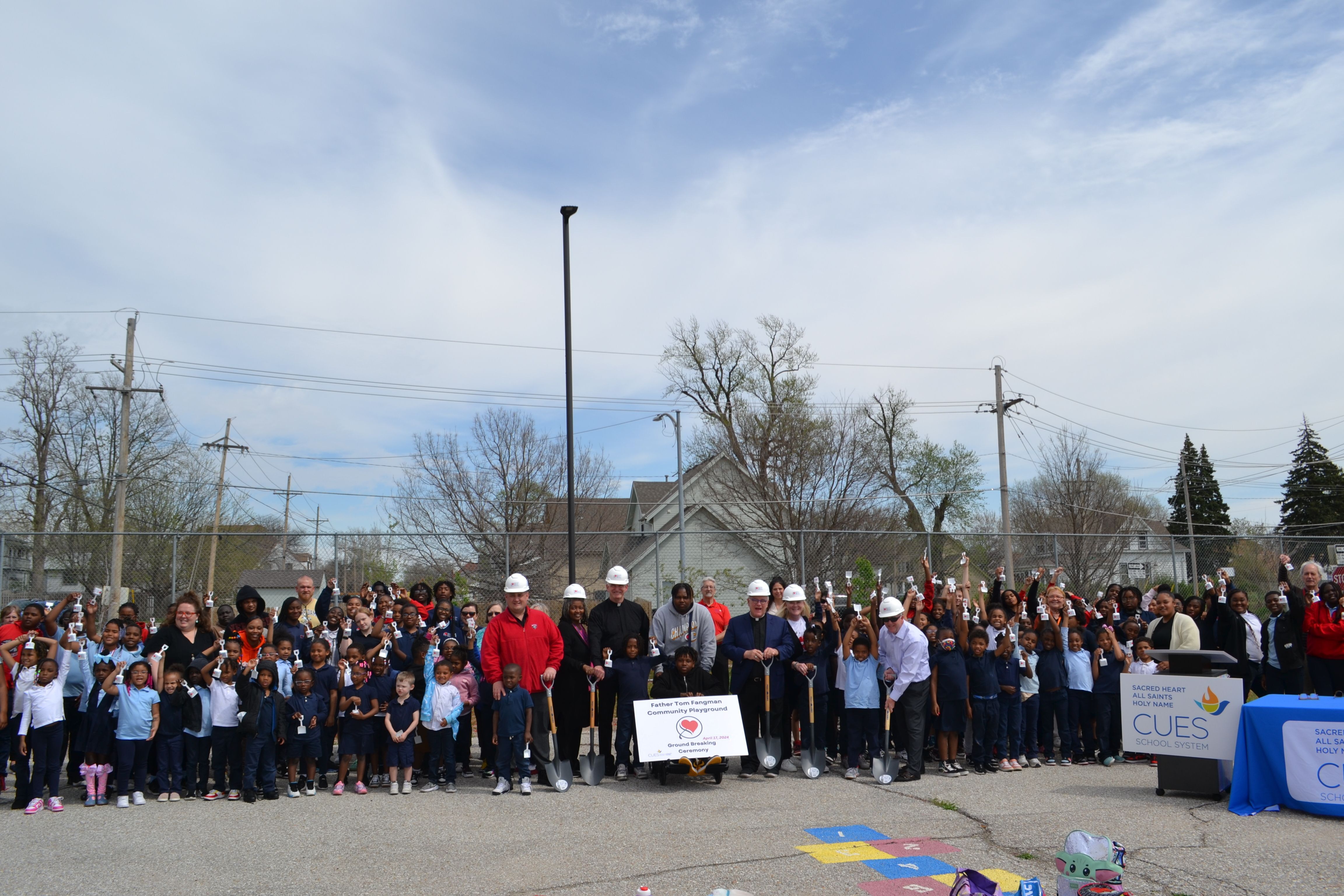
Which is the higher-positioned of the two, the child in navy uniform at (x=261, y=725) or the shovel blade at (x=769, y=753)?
the child in navy uniform at (x=261, y=725)

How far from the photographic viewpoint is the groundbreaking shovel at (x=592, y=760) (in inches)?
391

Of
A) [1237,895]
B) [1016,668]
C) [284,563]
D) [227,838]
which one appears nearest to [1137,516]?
[1016,668]

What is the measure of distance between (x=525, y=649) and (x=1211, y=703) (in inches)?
261

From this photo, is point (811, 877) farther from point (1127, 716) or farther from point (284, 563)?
point (284, 563)

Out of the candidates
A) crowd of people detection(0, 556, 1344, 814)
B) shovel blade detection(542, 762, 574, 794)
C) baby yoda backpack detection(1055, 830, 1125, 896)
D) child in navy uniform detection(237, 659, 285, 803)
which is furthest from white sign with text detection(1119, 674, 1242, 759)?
child in navy uniform detection(237, 659, 285, 803)

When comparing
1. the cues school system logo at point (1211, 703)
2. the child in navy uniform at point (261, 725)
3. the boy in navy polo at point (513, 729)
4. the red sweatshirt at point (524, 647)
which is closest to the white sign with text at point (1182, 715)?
the cues school system logo at point (1211, 703)

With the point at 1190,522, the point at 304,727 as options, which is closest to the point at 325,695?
the point at 304,727

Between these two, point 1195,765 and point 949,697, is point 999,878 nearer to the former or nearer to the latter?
point 1195,765

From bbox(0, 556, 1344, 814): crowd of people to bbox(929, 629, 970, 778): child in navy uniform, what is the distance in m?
0.02

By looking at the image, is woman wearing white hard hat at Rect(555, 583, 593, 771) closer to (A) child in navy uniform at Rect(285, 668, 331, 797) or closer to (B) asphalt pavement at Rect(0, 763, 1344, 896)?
(B) asphalt pavement at Rect(0, 763, 1344, 896)

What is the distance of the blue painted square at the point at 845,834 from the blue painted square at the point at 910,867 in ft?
1.88

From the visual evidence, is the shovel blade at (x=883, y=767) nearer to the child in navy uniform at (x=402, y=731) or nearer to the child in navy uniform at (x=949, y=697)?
the child in navy uniform at (x=949, y=697)

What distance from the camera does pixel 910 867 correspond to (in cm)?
645

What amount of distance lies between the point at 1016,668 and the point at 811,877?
17.5 ft
